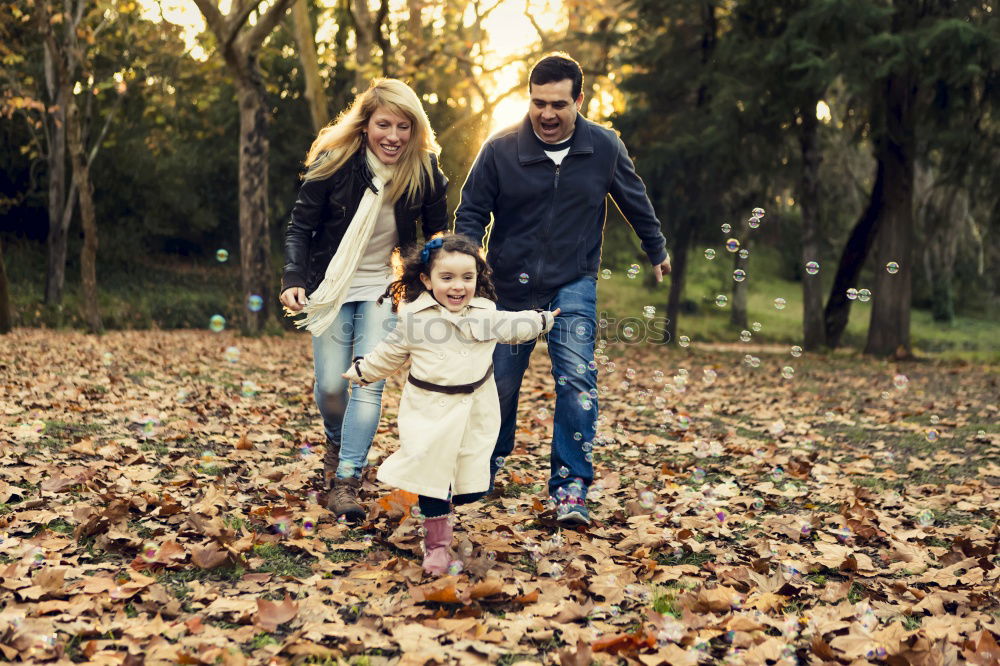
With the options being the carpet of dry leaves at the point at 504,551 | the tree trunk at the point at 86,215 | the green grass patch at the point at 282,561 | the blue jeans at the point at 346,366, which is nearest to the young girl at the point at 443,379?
the carpet of dry leaves at the point at 504,551

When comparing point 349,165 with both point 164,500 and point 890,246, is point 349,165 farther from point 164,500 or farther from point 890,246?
point 890,246

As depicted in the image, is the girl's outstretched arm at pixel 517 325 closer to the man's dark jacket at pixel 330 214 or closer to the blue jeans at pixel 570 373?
the blue jeans at pixel 570 373

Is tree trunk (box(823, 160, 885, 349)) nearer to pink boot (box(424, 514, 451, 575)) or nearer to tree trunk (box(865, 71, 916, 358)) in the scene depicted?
tree trunk (box(865, 71, 916, 358))

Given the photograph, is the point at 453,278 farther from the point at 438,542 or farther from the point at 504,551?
the point at 504,551

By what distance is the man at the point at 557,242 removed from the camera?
5.17m

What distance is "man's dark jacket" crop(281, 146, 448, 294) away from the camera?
17.1 ft

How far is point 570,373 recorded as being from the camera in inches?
205

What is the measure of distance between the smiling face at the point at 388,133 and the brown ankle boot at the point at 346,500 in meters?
1.83

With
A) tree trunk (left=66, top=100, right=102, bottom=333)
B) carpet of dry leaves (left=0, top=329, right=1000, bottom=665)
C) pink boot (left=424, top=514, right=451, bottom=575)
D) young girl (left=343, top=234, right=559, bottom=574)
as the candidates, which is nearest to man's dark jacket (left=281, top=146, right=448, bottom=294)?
young girl (left=343, top=234, right=559, bottom=574)

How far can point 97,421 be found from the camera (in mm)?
7641

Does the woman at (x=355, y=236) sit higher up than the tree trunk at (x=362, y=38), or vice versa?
the tree trunk at (x=362, y=38)

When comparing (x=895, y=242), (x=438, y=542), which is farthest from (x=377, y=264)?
(x=895, y=242)

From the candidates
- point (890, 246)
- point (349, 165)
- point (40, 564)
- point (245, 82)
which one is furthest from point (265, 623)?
point (890, 246)

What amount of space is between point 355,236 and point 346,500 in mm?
1475
